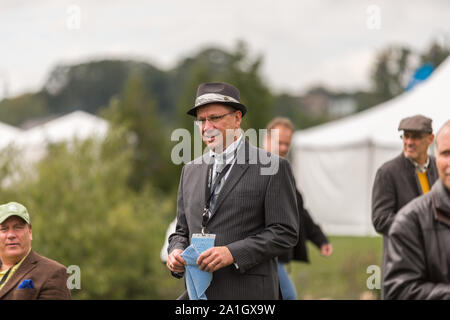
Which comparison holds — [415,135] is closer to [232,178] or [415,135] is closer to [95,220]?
[232,178]

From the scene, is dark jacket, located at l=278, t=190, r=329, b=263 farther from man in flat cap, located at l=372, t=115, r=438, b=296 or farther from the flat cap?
the flat cap

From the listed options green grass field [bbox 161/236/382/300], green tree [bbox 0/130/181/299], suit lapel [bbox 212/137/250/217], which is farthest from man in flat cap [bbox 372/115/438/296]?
green tree [bbox 0/130/181/299]

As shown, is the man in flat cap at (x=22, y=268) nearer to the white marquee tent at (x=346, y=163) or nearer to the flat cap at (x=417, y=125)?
the flat cap at (x=417, y=125)

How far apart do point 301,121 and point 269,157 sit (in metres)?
59.9

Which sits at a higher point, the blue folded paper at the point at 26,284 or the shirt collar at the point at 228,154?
the shirt collar at the point at 228,154

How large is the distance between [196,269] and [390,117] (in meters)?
12.3

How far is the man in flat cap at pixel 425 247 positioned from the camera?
236 centimetres

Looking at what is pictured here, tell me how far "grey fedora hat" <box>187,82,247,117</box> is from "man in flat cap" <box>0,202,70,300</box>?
44.8 inches

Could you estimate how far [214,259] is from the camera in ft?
10.0

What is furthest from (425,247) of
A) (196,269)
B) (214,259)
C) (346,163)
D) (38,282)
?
(346,163)

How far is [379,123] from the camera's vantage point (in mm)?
15445

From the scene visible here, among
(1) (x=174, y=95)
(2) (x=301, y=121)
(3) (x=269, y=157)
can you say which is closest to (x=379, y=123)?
(3) (x=269, y=157)

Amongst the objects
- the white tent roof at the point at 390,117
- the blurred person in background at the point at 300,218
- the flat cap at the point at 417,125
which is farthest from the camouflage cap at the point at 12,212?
the white tent roof at the point at 390,117
